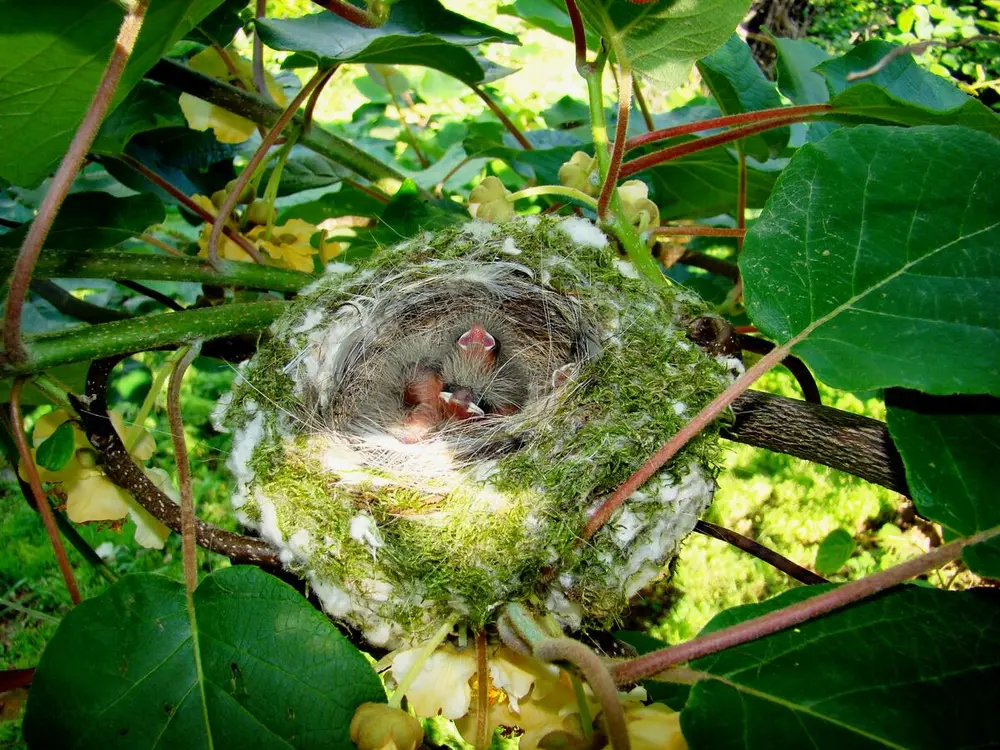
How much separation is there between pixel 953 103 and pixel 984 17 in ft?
11.6

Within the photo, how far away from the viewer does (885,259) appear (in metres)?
0.82

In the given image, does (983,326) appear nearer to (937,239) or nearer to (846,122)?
(937,239)

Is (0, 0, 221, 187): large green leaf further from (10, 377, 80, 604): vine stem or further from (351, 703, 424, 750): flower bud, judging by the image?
(351, 703, 424, 750): flower bud

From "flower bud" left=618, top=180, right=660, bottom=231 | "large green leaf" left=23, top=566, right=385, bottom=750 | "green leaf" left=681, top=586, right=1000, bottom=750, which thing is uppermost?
"flower bud" left=618, top=180, right=660, bottom=231

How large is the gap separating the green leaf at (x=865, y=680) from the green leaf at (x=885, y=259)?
21cm

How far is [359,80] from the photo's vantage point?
2.37m

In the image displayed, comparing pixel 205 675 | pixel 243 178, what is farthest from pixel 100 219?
pixel 205 675

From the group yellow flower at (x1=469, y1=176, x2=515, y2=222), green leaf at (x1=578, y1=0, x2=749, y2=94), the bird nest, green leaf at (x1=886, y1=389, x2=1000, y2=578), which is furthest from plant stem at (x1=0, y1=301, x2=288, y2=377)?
green leaf at (x1=886, y1=389, x2=1000, y2=578)

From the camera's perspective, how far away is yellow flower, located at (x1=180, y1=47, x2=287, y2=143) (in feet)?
4.23

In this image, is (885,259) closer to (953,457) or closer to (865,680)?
(953,457)

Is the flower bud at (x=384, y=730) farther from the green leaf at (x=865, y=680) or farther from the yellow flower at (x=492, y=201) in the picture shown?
the yellow flower at (x=492, y=201)

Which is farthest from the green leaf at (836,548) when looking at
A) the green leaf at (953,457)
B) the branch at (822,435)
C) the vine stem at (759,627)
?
the vine stem at (759,627)

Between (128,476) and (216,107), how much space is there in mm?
719

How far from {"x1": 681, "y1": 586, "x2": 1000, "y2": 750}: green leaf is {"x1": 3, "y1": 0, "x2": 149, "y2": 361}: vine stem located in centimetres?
71
